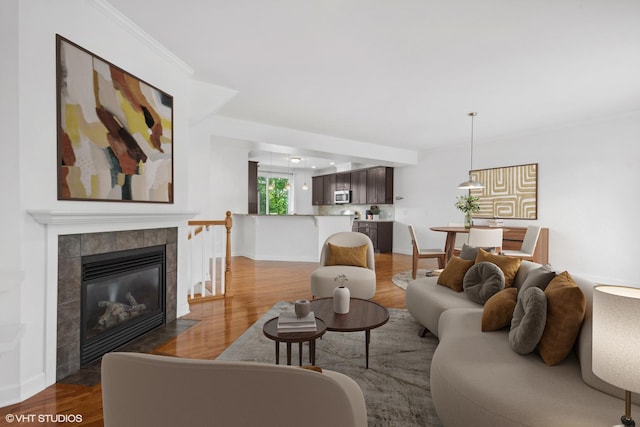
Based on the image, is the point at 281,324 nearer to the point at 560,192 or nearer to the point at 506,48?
the point at 506,48

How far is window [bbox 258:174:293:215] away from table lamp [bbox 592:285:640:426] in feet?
30.6

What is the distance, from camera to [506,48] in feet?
9.56

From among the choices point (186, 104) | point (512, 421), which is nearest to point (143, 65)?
point (186, 104)

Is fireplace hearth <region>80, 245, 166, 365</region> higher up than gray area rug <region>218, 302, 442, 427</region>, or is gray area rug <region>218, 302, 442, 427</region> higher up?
fireplace hearth <region>80, 245, 166, 365</region>

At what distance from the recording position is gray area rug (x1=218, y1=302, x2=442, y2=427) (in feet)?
6.02

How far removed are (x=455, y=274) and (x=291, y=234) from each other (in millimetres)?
4418

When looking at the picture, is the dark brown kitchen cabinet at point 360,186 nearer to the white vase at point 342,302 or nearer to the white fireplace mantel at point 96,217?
the white fireplace mantel at point 96,217

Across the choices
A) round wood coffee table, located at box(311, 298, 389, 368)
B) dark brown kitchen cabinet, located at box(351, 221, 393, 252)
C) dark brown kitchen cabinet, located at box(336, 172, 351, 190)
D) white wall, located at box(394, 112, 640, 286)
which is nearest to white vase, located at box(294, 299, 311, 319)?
round wood coffee table, located at box(311, 298, 389, 368)

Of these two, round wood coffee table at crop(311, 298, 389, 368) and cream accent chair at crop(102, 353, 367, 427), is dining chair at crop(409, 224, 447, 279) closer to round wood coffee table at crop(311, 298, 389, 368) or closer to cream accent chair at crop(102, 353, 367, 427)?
round wood coffee table at crop(311, 298, 389, 368)

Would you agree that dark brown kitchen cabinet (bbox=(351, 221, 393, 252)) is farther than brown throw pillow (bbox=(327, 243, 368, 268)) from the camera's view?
Yes

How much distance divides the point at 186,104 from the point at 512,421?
3.81 m

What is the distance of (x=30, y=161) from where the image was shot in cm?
200

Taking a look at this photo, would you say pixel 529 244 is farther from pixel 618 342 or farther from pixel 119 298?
pixel 119 298

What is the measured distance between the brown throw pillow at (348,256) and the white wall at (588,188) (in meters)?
3.89
